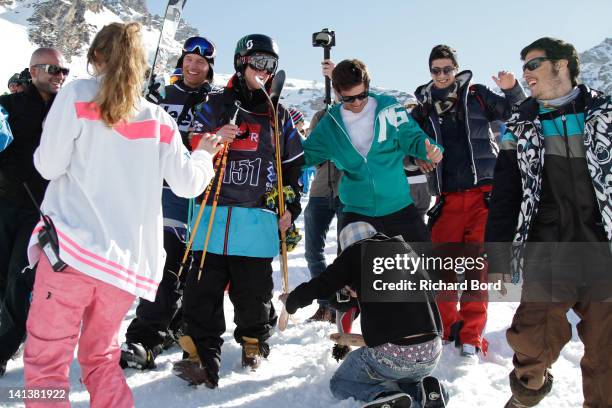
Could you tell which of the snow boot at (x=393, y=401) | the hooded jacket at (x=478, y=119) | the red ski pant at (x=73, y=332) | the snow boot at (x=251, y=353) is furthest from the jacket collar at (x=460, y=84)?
the red ski pant at (x=73, y=332)

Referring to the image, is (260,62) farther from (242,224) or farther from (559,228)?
(559,228)

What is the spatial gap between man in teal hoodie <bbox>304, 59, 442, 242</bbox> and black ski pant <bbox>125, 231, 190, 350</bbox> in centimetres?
128

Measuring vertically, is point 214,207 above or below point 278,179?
below

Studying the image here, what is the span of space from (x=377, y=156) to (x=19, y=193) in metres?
2.62

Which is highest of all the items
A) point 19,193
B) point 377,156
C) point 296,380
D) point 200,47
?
point 200,47

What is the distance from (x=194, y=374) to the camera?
133 inches

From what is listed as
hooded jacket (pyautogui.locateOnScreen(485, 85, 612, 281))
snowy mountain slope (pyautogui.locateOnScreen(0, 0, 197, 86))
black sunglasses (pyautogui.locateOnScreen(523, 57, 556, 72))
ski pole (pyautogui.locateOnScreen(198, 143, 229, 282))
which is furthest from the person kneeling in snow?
snowy mountain slope (pyautogui.locateOnScreen(0, 0, 197, 86))

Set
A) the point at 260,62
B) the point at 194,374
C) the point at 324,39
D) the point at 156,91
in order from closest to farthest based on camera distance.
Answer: the point at 194,374 < the point at 260,62 < the point at 156,91 < the point at 324,39

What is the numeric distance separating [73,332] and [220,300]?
4.61ft

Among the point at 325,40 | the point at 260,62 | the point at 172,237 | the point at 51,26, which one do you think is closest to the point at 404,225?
the point at 260,62

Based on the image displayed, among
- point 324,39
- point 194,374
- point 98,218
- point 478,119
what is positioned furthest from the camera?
point 324,39

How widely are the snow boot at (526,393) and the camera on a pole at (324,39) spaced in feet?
12.3

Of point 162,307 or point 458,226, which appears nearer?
point 162,307

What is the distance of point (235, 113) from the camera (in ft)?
11.9
